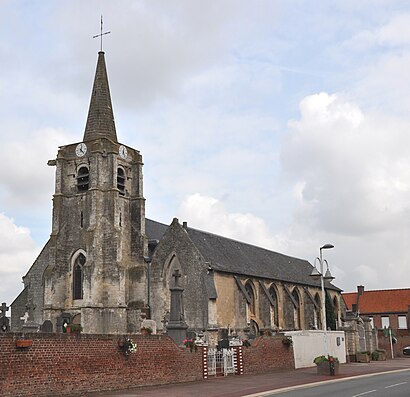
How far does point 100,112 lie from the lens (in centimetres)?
4578

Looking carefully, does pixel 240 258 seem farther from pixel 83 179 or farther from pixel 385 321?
pixel 385 321

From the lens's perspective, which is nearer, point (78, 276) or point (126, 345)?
point (126, 345)

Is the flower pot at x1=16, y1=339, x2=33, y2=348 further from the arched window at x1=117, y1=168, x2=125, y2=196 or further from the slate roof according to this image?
the arched window at x1=117, y1=168, x2=125, y2=196

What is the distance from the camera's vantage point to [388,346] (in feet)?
149

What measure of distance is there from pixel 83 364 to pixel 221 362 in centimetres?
861

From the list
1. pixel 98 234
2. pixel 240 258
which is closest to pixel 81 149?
pixel 98 234

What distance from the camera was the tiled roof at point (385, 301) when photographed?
239 feet

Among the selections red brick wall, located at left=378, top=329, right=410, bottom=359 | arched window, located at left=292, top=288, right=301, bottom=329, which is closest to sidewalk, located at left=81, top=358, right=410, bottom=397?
red brick wall, located at left=378, top=329, right=410, bottom=359

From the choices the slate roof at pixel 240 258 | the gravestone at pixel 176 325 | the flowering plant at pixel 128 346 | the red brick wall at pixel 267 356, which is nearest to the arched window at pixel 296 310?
the slate roof at pixel 240 258

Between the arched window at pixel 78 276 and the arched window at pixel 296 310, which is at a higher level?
the arched window at pixel 78 276

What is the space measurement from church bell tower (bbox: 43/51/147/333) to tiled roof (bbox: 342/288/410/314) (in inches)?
1632

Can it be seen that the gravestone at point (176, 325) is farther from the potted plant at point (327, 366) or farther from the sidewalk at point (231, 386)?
the potted plant at point (327, 366)

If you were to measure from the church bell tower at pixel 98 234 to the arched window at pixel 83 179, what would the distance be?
15mm

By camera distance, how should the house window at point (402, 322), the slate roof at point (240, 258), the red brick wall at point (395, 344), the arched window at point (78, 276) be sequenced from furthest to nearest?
the house window at point (402, 322) < the red brick wall at point (395, 344) < the slate roof at point (240, 258) < the arched window at point (78, 276)
